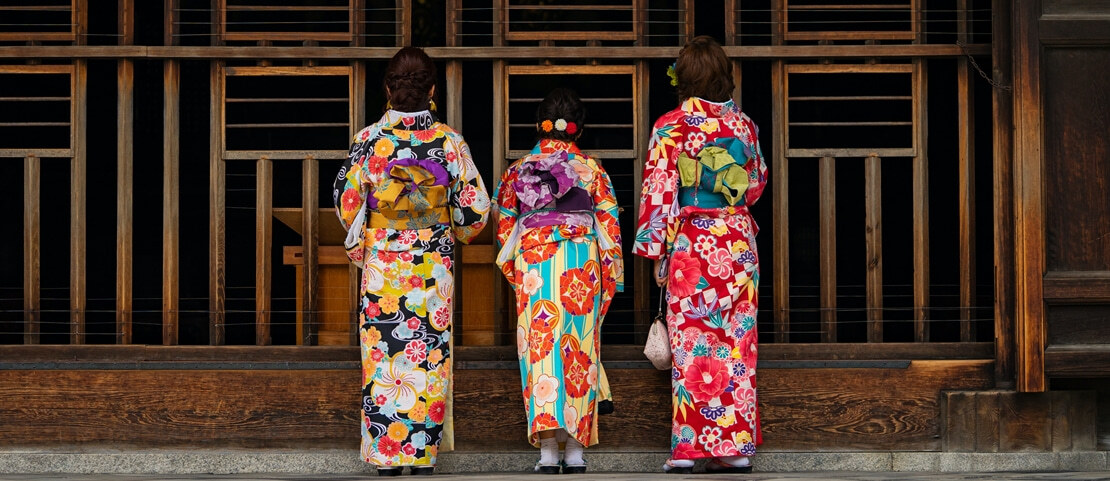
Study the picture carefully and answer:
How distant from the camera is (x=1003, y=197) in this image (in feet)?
23.7

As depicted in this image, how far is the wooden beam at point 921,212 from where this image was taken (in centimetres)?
740

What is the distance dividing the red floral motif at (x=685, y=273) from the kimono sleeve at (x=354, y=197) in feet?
4.63

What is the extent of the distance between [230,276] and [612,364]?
189 cm

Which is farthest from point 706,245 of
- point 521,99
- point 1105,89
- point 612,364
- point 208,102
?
point 208,102

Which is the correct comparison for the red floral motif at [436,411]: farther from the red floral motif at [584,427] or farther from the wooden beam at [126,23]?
the wooden beam at [126,23]

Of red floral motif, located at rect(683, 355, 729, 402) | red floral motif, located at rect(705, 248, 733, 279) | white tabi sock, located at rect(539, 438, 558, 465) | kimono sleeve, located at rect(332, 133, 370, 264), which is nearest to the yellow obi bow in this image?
red floral motif, located at rect(705, 248, 733, 279)

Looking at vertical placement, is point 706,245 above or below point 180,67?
below

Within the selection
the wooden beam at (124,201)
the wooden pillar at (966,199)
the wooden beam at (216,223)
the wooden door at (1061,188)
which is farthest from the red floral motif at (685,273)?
the wooden beam at (124,201)

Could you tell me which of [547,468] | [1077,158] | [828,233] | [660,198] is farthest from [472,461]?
[1077,158]

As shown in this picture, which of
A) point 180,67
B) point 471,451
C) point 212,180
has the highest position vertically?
point 180,67

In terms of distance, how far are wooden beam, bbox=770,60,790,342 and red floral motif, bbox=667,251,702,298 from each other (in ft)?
1.76

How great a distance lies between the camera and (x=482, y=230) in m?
7.53

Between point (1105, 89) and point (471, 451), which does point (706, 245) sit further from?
point (1105, 89)

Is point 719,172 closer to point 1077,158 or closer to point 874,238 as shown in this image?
point 874,238
